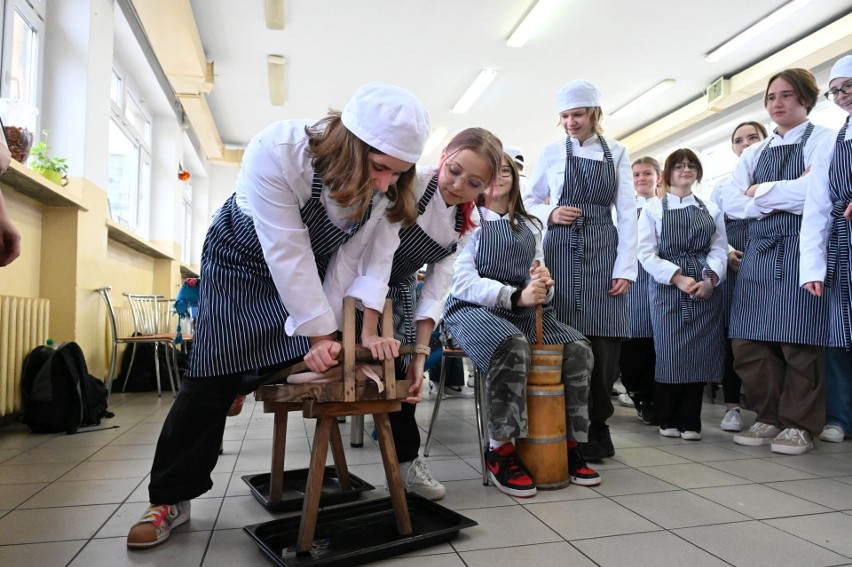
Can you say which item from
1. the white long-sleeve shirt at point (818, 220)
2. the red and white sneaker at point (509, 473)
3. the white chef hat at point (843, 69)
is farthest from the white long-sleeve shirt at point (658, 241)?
the red and white sneaker at point (509, 473)

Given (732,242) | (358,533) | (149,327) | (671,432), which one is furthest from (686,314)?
(149,327)

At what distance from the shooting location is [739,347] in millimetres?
2881

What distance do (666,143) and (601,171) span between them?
771 cm

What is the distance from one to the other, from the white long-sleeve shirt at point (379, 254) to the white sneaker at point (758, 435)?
1.85m

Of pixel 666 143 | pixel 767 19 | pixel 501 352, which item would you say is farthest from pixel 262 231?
pixel 666 143

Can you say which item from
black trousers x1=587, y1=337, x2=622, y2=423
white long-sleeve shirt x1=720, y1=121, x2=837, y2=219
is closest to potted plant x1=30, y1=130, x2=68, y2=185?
black trousers x1=587, y1=337, x2=622, y2=423

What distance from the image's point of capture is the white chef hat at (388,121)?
4.35ft

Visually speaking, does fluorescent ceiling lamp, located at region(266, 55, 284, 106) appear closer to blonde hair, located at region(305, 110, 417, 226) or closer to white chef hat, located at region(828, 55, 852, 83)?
white chef hat, located at region(828, 55, 852, 83)

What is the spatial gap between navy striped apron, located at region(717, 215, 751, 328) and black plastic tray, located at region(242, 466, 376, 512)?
2.37 metres

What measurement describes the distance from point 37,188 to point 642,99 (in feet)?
24.4

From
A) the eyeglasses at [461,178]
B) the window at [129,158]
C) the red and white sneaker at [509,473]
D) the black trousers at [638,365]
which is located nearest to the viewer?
the eyeglasses at [461,178]

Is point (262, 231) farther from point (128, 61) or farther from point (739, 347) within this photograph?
point (128, 61)

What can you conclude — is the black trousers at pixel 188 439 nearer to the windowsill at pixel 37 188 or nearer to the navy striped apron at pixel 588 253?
the navy striped apron at pixel 588 253

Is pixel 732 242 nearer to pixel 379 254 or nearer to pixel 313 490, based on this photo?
pixel 379 254
